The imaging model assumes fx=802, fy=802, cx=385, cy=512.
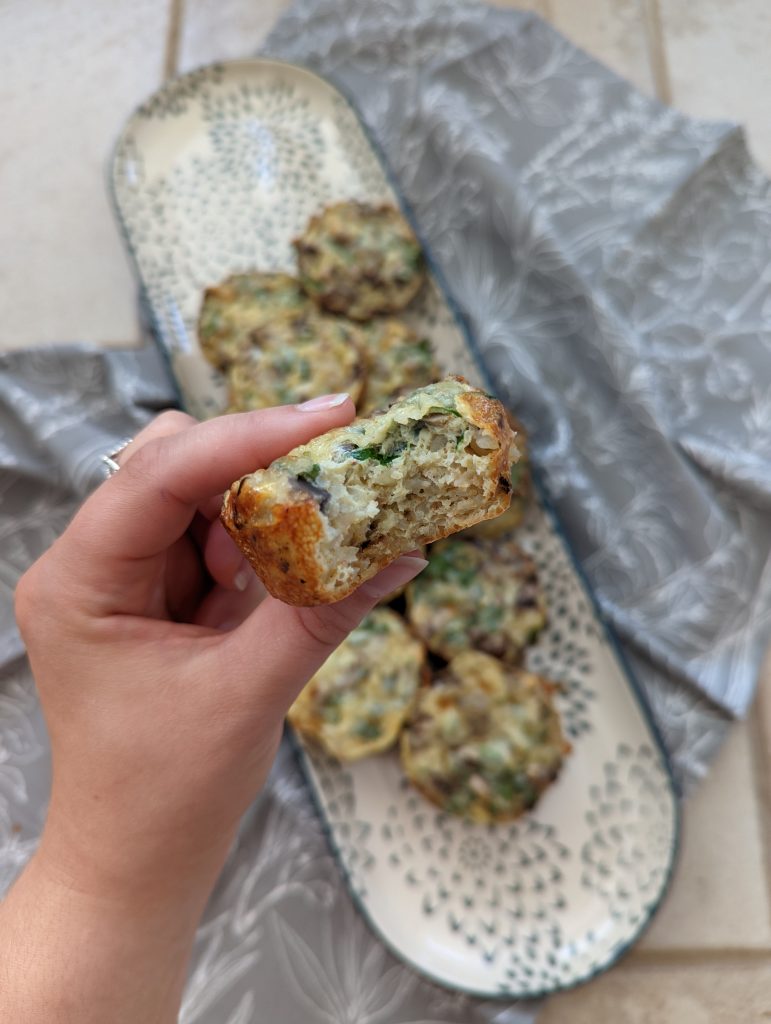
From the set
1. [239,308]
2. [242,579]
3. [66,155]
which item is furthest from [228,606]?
[66,155]

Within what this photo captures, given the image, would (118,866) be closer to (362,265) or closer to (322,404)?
(322,404)

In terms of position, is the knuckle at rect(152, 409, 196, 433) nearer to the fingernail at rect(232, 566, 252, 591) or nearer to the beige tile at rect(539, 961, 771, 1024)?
the fingernail at rect(232, 566, 252, 591)

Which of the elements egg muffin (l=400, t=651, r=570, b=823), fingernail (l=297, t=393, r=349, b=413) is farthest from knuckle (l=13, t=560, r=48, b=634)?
egg muffin (l=400, t=651, r=570, b=823)

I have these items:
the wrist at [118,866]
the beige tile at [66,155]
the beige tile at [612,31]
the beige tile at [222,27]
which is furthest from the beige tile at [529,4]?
the wrist at [118,866]

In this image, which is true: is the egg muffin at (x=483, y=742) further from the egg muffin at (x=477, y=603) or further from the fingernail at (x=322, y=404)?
the fingernail at (x=322, y=404)

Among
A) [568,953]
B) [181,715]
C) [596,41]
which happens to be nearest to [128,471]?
[181,715]

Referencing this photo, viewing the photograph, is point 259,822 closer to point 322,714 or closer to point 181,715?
point 322,714
